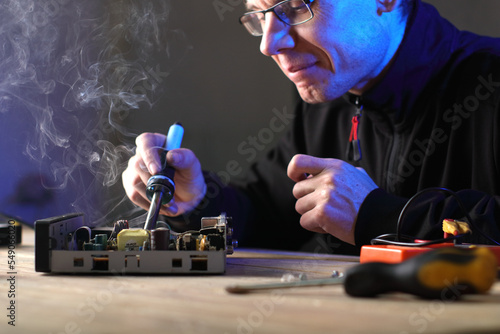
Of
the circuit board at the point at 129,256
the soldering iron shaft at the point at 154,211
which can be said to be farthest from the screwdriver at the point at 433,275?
the soldering iron shaft at the point at 154,211

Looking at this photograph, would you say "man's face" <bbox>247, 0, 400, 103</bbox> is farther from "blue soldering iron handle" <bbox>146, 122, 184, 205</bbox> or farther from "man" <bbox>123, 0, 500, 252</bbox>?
"blue soldering iron handle" <bbox>146, 122, 184, 205</bbox>

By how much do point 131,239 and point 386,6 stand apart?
105 centimetres

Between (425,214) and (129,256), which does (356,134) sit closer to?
(425,214)

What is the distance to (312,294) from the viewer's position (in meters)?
0.52

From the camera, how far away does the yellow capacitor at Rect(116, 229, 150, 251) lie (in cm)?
72

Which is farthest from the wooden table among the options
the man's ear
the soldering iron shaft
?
the man's ear

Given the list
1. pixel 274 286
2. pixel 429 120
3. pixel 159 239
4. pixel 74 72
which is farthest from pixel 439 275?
pixel 74 72

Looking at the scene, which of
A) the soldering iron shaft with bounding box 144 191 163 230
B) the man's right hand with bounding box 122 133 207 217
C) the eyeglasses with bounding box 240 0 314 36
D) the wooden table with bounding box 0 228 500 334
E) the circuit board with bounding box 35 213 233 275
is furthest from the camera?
the eyeglasses with bounding box 240 0 314 36

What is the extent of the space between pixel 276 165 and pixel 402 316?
4.86ft

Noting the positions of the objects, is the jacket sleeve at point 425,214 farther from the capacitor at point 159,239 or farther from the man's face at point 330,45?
the capacitor at point 159,239

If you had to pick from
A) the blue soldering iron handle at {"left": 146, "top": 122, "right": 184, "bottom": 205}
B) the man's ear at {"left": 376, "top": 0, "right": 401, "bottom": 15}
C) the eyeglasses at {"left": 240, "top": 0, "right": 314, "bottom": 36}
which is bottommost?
the blue soldering iron handle at {"left": 146, "top": 122, "right": 184, "bottom": 205}

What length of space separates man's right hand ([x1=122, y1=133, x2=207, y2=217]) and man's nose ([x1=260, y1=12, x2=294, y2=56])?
34 centimetres

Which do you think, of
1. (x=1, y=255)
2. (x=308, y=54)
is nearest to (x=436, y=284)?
A: (x=1, y=255)

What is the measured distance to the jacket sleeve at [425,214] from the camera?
102 cm
